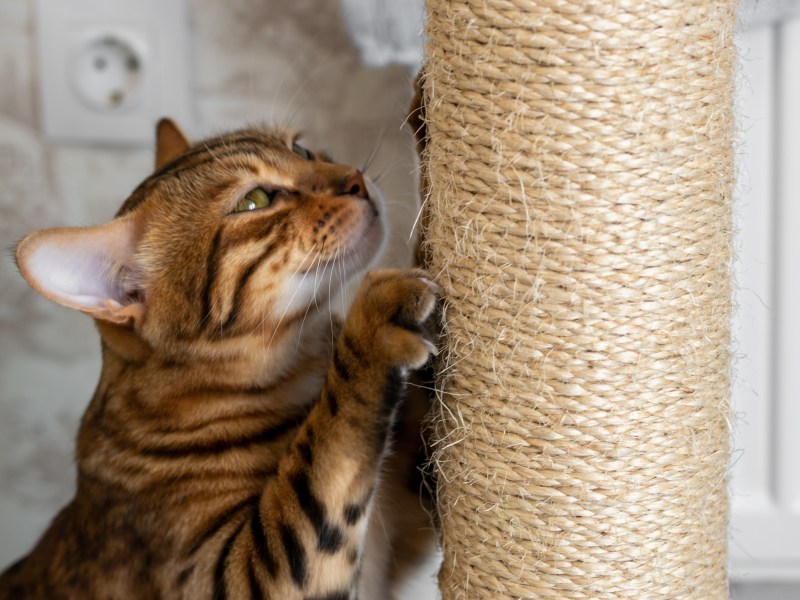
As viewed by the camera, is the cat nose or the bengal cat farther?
the cat nose

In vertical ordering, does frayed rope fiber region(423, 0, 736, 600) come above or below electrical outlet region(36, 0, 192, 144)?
below

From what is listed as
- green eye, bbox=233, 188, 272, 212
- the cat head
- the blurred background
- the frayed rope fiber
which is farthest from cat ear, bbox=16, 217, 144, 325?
the blurred background

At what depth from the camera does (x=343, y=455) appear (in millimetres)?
786

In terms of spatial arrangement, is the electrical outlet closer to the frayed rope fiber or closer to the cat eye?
the cat eye

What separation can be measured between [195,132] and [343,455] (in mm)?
946

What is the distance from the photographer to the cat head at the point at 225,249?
3.06ft

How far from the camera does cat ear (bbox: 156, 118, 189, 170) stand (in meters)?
1.20

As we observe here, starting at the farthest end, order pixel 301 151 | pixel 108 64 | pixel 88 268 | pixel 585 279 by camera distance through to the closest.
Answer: pixel 108 64 < pixel 301 151 < pixel 88 268 < pixel 585 279

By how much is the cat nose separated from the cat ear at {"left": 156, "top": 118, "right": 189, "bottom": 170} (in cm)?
33

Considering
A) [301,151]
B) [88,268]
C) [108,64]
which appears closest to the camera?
[88,268]

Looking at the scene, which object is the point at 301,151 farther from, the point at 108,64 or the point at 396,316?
the point at 108,64

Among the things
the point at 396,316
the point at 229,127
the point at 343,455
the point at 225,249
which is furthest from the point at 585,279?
the point at 229,127

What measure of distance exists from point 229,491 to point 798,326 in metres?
1.01

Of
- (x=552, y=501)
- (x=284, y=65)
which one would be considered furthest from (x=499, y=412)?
(x=284, y=65)
